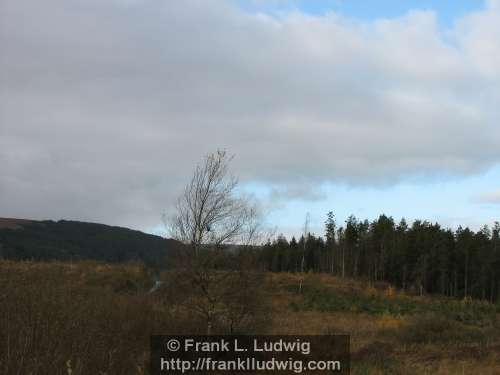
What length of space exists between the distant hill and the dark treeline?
2913 cm

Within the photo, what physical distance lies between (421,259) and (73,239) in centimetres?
6489

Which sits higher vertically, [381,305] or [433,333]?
[433,333]

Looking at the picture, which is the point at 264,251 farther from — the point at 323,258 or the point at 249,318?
the point at 323,258

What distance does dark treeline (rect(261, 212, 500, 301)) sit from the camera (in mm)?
63750

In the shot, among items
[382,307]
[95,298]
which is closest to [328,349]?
[95,298]

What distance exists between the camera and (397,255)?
6850 cm

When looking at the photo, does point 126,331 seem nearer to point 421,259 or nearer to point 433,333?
point 433,333

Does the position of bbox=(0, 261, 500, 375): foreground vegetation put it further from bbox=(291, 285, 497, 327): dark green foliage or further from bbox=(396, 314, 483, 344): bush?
bbox=(291, 285, 497, 327): dark green foliage

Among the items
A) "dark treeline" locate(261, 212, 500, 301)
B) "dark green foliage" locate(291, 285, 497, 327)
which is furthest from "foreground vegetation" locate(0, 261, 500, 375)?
"dark treeline" locate(261, 212, 500, 301)

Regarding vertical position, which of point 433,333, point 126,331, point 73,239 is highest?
point 73,239

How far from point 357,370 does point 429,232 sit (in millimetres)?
63573

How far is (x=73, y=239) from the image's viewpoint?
9706 cm

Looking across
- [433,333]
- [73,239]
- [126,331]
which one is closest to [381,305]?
[433,333]

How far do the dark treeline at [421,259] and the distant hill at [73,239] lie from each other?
29126mm
